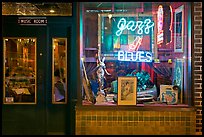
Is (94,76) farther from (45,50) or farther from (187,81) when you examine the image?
(187,81)

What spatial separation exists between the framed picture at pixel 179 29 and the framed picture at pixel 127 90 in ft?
3.35

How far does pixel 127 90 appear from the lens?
6.59 m

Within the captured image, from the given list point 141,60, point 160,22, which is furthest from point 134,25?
point 141,60

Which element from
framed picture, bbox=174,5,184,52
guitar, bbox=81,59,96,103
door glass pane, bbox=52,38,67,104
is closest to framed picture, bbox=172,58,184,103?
framed picture, bbox=174,5,184,52

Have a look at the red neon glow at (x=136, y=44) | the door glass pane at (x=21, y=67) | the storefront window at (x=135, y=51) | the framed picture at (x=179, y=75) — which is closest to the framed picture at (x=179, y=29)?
the storefront window at (x=135, y=51)

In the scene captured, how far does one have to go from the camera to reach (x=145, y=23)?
6699 mm

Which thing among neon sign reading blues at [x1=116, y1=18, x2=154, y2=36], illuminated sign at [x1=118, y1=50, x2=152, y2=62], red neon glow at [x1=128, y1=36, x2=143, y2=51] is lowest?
illuminated sign at [x1=118, y1=50, x2=152, y2=62]

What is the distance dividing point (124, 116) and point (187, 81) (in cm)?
136

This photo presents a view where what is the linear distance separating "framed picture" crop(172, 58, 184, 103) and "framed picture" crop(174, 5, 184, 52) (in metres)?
0.24

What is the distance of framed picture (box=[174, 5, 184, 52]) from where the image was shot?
6578 mm

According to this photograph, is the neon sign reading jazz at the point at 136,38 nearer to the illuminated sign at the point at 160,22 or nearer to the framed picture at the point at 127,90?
the illuminated sign at the point at 160,22

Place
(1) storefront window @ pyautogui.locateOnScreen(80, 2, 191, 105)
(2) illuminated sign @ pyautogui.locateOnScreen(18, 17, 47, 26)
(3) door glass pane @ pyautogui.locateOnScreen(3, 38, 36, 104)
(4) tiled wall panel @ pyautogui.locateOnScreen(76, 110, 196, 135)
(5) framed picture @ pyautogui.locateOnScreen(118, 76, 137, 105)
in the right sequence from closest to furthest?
1. (4) tiled wall panel @ pyautogui.locateOnScreen(76, 110, 196, 135)
2. (5) framed picture @ pyautogui.locateOnScreen(118, 76, 137, 105)
3. (1) storefront window @ pyautogui.locateOnScreen(80, 2, 191, 105)
4. (2) illuminated sign @ pyautogui.locateOnScreen(18, 17, 47, 26)
5. (3) door glass pane @ pyautogui.locateOnScreen(3, 38, 36, 104)

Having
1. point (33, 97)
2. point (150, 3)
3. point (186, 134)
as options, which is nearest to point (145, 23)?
point (150, 3)

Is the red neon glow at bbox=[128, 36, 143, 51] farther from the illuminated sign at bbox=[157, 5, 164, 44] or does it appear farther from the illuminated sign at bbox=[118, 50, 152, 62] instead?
the illuminated sign at bbox=[157, 5, 164, 44]
